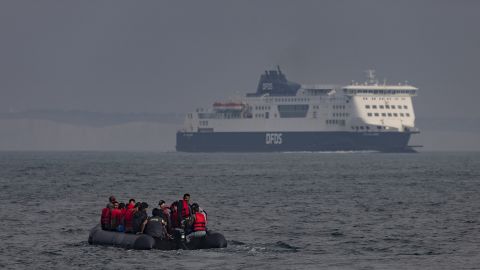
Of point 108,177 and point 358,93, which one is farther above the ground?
point 358,93

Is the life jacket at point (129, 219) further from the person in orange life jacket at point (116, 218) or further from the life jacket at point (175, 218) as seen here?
the life jacket at point (175, 218)

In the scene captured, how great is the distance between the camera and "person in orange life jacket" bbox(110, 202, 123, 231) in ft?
118

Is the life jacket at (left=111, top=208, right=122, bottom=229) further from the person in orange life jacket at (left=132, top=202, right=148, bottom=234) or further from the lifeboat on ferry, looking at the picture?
the lifeboat on ferry

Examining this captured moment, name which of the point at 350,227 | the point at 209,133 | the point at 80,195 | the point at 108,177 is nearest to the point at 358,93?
the point at 209,133

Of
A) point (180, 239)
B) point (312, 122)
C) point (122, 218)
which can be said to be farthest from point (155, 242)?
point (312, 122)

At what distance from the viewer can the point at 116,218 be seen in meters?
36.2

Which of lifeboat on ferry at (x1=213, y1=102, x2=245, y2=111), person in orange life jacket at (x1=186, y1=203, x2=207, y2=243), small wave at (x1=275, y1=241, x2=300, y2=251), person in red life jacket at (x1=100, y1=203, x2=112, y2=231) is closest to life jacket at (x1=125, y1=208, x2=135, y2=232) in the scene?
person in red life jacket at (x1=100, y1=203, x2=112, y2=231)

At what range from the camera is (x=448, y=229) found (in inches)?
1708

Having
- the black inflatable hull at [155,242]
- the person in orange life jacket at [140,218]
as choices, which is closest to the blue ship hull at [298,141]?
the black inflatable hull at [155,242]

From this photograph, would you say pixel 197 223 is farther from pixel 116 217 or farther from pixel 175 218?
pixel 116 217

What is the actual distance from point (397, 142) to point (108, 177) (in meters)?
87.4

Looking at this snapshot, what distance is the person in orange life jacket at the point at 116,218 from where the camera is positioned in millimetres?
36062

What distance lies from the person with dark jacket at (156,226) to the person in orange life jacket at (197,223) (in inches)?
34.3

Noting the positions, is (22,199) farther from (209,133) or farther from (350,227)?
(209,133)
